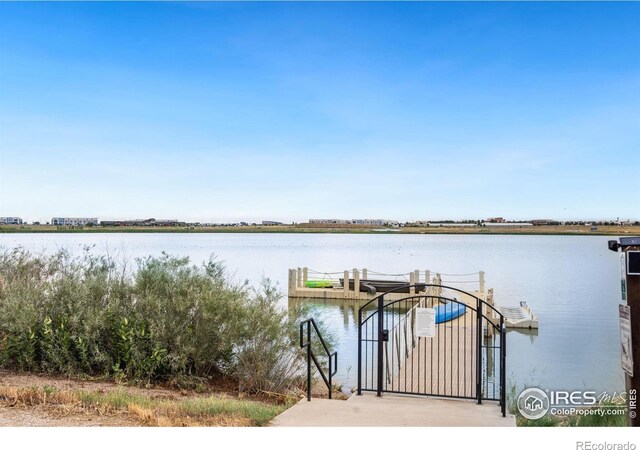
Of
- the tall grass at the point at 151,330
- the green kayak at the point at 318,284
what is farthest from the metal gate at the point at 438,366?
the green kayak at the point at 318,284

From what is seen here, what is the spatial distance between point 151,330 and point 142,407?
1908mm

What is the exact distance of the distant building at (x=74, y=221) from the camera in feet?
60.8

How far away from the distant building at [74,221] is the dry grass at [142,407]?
540 inches

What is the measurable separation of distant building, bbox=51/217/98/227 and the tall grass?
11098mm

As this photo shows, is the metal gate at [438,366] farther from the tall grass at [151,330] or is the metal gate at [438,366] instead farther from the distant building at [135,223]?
the distant building at [135,223]

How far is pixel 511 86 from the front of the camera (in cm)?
1045

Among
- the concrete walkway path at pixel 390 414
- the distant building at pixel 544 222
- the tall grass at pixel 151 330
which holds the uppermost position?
the distant building at pixel 544 222

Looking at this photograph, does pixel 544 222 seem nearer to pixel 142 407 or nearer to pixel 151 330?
pixel 151 330

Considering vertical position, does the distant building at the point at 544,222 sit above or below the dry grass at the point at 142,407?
above

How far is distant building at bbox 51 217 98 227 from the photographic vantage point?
18.5m

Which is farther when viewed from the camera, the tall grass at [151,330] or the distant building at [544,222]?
the distant building at [544,222]

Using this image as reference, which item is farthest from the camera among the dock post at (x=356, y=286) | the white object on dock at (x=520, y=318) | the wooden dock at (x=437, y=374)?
the dock post at (x=356, y=286)

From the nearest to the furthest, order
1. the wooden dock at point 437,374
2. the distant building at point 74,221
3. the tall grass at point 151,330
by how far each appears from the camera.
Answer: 1. the tall grass at point 151,330
2. the wooden dock at point 437,374
3. the distant building at point 74,221

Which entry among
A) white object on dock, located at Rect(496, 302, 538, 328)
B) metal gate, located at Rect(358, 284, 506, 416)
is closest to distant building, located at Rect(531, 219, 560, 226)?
white object on dock, located at Rect(496, 302, 538, 328)
